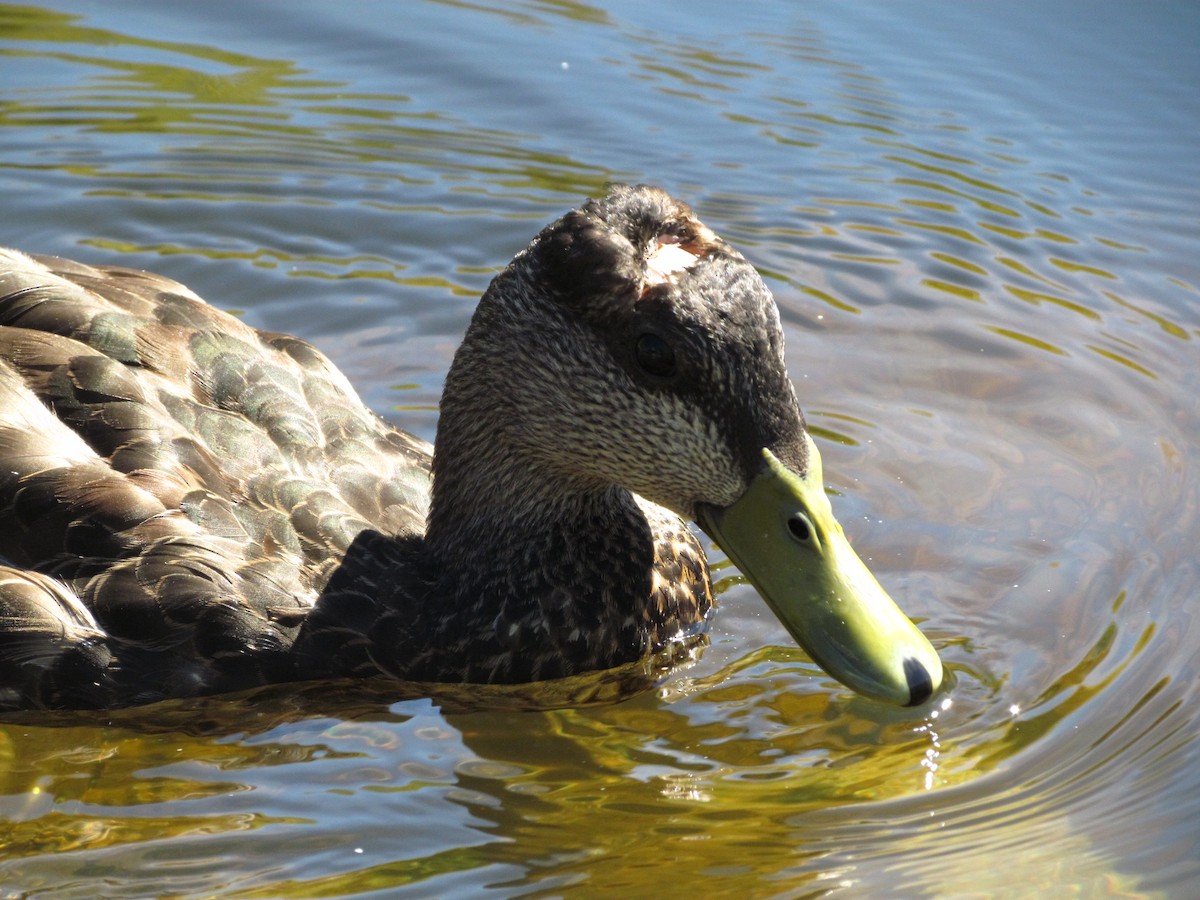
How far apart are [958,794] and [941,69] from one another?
6856 millimetres

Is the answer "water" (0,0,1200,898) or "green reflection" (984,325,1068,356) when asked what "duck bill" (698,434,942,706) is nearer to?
"water" (0,0,1200,898)

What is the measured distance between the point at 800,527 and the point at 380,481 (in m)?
1.89

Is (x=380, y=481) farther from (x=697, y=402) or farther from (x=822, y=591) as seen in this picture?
(x=822, y=591)

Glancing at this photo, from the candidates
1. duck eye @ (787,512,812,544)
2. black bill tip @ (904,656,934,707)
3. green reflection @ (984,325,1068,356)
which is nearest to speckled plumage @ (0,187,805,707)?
duck eye @ (787,512,812,544)

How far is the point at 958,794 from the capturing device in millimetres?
5094

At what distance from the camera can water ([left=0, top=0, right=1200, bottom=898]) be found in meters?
4.93

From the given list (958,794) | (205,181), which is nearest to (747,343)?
(958,794)

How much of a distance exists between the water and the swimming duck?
246mm

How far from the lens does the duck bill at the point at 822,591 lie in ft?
16.2

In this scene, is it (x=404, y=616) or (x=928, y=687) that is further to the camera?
(x=404, y=616)

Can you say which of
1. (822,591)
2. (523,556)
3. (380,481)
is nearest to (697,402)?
(822,591)

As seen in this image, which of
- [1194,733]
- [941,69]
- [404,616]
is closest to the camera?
[1194,733]

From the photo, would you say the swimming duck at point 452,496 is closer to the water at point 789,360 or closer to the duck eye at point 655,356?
the duck eye at point 655,356

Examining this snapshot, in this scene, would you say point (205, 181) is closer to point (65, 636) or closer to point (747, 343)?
point (65, 636)
